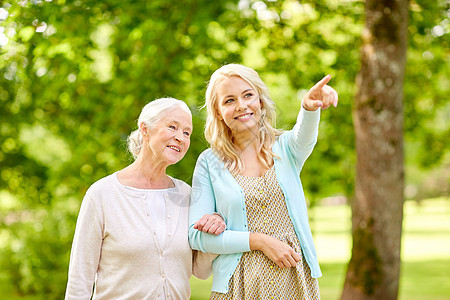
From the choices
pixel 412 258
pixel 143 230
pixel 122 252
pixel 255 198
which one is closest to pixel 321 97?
pixel 255 198

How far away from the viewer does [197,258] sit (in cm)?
296

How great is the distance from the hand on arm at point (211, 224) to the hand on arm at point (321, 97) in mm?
702

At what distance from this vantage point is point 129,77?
737cm

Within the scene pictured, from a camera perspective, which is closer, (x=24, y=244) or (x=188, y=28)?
(x=188, y=28)

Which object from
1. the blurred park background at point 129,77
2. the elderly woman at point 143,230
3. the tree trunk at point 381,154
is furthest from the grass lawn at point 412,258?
the elderly woman at point 143,230

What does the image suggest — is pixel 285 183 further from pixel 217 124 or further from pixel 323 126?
pixel 323 126

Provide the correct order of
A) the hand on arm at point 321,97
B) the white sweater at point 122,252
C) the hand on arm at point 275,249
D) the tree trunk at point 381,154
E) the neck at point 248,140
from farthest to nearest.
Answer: the tree trunk at point 381,154 < the neck at point 248,140 < the white sweater at point 122,252 < the hand on arm at point 275,249 < the hand on arm at point 321,97

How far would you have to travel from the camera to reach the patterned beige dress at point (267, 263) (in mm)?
2721

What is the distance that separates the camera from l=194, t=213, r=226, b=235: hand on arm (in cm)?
267

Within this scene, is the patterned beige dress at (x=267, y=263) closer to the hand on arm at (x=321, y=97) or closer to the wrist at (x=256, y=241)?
the wrist at (x=256, y=241)

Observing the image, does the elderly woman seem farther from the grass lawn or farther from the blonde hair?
the grass lawn

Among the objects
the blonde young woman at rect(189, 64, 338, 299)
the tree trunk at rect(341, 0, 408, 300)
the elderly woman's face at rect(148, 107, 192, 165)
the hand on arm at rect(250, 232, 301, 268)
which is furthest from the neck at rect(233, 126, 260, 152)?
the tree trunk at rect(341, 0, 408, 300)

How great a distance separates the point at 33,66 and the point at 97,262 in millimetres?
4411

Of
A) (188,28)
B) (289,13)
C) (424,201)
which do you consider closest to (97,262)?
(188,28)
